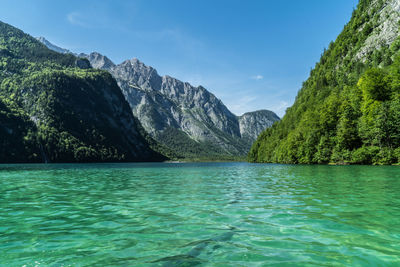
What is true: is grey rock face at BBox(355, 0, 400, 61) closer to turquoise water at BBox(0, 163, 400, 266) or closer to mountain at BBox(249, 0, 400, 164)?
mountain at BBox(249, 0, 400, 164)

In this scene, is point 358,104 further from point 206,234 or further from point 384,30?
point 206,234

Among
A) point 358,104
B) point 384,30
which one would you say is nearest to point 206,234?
point 358,104

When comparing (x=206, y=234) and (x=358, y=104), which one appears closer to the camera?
(x=206, y=234)

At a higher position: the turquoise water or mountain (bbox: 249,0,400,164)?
mountain (bbox: 249,0,400,164)

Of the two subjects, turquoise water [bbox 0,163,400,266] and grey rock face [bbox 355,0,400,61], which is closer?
turquoise water [bbox 0,163,400,266]

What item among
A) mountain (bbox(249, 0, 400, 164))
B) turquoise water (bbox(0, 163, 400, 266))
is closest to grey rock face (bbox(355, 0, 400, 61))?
mountain (bbox(249, 0, 400, 164))

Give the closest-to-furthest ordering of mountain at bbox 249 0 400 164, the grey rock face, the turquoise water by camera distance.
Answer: the turquoise water, mountain at bbox 249 0 400 164, the grey rock face

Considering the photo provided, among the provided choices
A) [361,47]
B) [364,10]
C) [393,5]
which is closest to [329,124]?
[361,47]

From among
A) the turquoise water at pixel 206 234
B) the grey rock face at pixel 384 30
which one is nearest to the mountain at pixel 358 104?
the grey rock face at pixel 384 30

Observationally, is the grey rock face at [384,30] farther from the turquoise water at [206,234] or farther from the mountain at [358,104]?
the turquoise water at [206,234]

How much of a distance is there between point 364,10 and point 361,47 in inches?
1374

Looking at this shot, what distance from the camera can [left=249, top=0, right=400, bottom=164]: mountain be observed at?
55.9 meters

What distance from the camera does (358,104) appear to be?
67.9 meters

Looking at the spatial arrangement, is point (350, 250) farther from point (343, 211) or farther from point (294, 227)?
point (343, 211)
